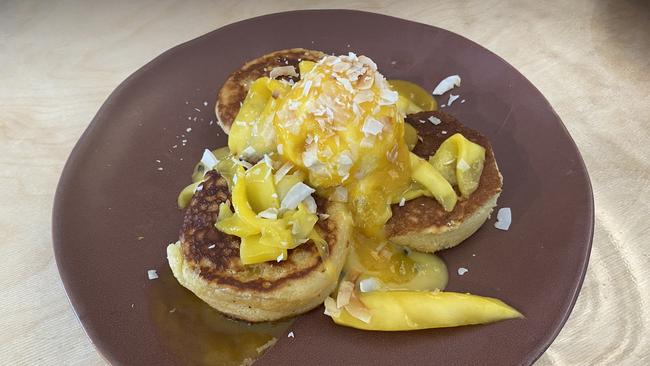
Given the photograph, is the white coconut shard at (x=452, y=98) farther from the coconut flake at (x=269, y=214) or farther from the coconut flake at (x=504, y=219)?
the coconut flake at (x=269, y=214)

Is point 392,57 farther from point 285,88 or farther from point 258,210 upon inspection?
point 258,210

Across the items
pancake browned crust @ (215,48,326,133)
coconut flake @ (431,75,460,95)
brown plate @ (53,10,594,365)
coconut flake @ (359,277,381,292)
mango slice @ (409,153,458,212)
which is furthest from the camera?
coconut flake @ (431,75,460,95)

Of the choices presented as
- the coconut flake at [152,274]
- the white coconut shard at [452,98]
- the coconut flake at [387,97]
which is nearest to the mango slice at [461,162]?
the coconut flake at [387,97]

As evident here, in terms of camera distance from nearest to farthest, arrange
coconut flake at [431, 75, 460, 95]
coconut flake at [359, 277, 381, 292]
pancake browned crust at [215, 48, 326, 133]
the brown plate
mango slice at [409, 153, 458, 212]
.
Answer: the brown plate < coconut flake at [359, 277, 381, 292] < mango slice at [409, 153, 458, 212] < pancake browned crust at [215, 48, 326, 133] < coconut flake at [431, 75, 460, 95]

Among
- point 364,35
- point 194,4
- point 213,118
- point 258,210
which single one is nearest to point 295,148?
point 258,210

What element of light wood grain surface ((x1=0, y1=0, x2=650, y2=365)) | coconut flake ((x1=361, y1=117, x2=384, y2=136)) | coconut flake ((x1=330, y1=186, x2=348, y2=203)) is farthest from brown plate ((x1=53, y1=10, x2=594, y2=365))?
coconut flake ((x1=361, y1=117, x2=384, y2=136))

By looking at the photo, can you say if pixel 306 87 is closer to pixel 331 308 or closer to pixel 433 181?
pixel 433 181

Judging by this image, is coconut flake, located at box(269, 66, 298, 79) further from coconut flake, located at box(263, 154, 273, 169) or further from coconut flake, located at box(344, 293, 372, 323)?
coconut flake, located at box(344, 293, 372, 323)
